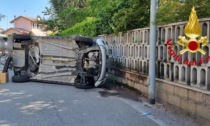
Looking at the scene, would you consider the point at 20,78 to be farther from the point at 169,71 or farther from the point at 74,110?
the point at 169,71

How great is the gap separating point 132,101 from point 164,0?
2775 millimetres

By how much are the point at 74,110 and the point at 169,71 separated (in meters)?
2.42

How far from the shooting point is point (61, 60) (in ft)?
35.1

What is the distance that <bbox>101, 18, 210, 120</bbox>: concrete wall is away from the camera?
5.41 meters

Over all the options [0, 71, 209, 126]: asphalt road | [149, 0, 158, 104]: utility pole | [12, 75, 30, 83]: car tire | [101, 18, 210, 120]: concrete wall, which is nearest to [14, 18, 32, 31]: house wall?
[12, 75, 30, 83]: car tire

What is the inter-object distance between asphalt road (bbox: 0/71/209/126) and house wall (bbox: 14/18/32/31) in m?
68.7

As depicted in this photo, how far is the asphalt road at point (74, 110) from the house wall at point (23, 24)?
6875 cm

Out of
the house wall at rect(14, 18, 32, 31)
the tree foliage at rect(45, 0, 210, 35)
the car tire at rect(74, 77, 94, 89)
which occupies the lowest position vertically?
the car tire at rect(74, 77, 94, 89)

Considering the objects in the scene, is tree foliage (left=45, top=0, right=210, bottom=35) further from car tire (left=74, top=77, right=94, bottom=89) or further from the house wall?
the house wall

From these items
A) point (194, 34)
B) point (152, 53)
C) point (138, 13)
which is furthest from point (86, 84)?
point (194, 34)

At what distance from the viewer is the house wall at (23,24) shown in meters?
75.1

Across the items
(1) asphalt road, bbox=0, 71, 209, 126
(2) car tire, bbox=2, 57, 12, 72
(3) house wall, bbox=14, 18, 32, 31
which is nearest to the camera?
(1) asphalt road, bbox=0, 71, 209, 126

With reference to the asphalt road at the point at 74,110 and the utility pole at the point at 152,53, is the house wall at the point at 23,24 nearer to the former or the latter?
the asphalt road at the point at 74,110

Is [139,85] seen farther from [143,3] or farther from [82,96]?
[143,3]
